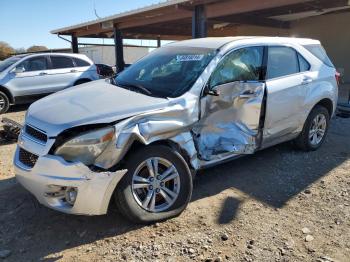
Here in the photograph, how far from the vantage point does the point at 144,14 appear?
15.2 meters

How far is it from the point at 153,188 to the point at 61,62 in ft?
28.5

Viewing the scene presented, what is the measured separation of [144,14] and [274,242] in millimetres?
13431

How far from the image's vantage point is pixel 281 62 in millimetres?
5027

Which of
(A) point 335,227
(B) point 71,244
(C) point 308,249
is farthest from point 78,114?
(A) point 335,227

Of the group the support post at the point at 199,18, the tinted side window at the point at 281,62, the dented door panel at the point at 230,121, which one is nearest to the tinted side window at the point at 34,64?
the support post at the point at 199,18

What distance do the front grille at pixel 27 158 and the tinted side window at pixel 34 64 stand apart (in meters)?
7.72

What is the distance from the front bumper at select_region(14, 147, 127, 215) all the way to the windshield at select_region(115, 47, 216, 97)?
46.4 inches

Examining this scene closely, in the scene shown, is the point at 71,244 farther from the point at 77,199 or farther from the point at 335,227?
the point at 335,227

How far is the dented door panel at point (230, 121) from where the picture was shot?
13.5ft

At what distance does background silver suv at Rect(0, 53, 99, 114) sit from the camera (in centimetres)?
1027

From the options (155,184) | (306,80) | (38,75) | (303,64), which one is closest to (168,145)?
(155,184)

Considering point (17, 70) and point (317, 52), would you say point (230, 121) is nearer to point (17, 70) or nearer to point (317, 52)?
point (317, 52)

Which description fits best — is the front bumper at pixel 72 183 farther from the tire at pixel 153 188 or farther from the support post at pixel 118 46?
the support post at pixel 118 46

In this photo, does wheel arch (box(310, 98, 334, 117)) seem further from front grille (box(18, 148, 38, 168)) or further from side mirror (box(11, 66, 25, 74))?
side mirror (box(11, 66, 25, 74))
